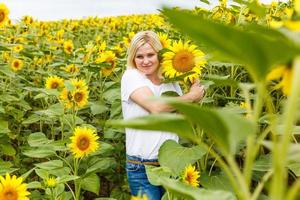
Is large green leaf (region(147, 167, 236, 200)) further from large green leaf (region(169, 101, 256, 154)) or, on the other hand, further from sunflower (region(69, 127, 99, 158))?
sunflower (region(69, 127, 99, 158))

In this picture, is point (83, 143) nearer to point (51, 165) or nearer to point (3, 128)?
point (51, 165)

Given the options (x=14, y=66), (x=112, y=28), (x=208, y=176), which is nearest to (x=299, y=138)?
(x=208, y=176)

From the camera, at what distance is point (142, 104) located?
9.20 feet

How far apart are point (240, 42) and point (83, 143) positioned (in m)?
2.21

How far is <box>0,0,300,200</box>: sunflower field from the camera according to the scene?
62 cm

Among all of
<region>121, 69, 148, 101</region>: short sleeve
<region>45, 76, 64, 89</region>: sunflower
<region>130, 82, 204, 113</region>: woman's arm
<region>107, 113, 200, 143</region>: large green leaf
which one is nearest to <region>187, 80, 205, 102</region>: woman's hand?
<region>130, 82, 204, 113</region>: woman's arm

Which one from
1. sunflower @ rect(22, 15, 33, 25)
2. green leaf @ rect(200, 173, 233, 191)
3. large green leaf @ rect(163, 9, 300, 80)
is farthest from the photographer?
sunflower @ rect(22, 15, 33, 25)

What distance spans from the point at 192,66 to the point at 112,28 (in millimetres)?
4994

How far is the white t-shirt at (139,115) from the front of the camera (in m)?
2.88

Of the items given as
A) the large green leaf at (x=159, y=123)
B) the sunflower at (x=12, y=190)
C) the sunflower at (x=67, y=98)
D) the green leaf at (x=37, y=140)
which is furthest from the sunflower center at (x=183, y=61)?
the large green leaf at (x=159, y=123)

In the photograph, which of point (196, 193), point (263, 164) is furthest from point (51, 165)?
point (196, 193)

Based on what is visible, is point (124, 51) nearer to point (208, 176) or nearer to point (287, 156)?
point (208, 176)

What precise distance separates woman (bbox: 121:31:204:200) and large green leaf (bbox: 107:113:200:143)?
2066mm

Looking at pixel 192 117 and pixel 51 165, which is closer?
pixel 192 117
